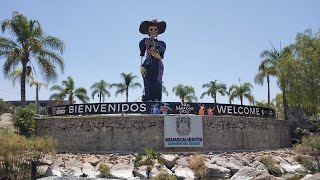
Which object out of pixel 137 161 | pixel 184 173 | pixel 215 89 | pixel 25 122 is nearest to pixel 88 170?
pixel 137 161

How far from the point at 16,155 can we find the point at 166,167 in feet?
26.7

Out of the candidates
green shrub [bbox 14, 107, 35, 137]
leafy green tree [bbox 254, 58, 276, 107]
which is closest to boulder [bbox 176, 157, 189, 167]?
green shrub [bbox 14, 107, 35, 137]

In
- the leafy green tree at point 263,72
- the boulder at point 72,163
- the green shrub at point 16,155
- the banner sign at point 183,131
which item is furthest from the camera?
the leafy green tree at point 263,72

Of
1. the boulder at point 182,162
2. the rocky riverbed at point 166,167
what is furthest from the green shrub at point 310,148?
the boulder at point 182,162

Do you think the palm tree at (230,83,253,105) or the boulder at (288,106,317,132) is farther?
the palm tree at (230,83,253,105)

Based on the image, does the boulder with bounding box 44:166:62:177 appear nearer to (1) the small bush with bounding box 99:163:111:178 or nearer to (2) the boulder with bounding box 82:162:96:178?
(2) the boulder with bounding box 82:162:96:178

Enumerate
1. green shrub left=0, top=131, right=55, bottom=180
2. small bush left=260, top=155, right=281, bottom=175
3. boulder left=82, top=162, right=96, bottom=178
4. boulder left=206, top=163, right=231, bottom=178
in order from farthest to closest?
1. small bush left=260, top=155, right=281, bottom=175
2. boulder left=206, top=163, right=231, bottom=178
3. boulder left=82, top=162, right=96, bottom=178
4. green shrub left=0, top=131, right=55, bottom=180

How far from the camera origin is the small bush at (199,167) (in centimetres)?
2145

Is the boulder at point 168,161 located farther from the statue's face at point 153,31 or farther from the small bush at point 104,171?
the statue's face at point 153,31

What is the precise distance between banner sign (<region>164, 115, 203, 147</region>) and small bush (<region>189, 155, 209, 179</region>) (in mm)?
3568

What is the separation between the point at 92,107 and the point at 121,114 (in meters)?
2.09

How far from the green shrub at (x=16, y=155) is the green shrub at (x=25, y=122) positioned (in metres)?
5.82

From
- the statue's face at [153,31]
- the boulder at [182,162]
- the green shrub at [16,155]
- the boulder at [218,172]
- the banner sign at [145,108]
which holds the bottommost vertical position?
the boulder at [218,172]

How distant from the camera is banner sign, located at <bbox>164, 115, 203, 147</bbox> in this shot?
2597cm
